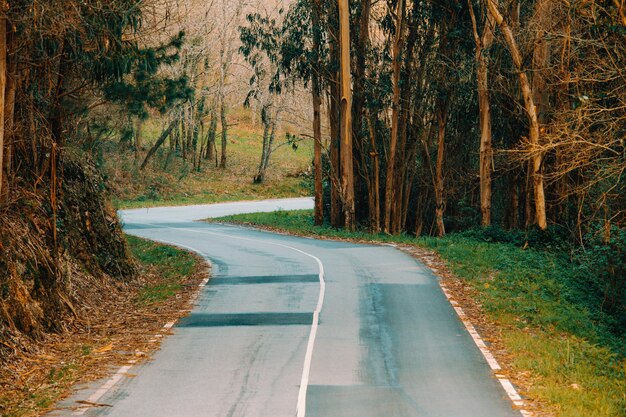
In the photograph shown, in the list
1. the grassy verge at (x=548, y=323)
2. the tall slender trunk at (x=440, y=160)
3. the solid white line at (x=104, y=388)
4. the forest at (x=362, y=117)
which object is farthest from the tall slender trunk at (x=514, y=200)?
the solid white line at (x=104, y=388)

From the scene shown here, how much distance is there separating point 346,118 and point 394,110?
2.33 m

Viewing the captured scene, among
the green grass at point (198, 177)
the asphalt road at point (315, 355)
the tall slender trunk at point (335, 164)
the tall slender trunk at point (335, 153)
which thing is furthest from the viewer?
the green grass at point (198, 177)

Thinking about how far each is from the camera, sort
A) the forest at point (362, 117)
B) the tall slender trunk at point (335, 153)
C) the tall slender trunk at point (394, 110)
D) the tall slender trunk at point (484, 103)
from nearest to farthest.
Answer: the forest at point (362, 117)
the tall slender trunk at point (484, 103)
the tall slender trunk at point (394, 110)
the tall slender trunk at point (335, 153)

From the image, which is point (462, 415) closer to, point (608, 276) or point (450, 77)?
point (608, 276)

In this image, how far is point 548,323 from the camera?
1614 cm

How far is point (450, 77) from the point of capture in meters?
37.0

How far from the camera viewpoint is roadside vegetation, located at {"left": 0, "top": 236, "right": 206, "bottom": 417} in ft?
35.8

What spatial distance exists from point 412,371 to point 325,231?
942 inches

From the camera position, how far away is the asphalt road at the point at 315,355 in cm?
1031

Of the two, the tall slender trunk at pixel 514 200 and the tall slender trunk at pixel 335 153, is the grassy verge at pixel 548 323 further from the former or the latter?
the tall slender trunk at pixel 335 153

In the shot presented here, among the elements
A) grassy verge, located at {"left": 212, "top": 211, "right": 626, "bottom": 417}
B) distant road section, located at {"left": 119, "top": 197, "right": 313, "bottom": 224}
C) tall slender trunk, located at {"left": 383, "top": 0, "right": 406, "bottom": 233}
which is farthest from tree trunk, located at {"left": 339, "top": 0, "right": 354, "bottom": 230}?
distant road section, located at {"left": 119, "top": 197, "right": 313, "bottom": 224}

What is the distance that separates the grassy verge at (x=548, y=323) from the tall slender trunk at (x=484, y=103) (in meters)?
4.40

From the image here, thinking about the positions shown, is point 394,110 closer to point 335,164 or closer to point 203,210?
point 335,164

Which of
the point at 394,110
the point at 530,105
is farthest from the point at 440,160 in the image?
the point at 530,105
